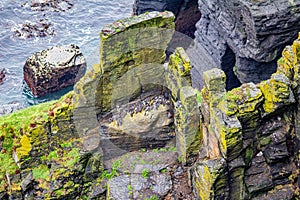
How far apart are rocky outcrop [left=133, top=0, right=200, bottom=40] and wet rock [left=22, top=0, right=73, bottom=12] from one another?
1284 centimetres

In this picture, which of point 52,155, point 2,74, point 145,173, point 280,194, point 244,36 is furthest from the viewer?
point 2,74

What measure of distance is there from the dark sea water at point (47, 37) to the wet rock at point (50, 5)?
380mm

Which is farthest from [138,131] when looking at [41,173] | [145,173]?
[41,173]

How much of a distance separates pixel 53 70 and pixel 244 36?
16058mm

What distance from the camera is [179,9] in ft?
125

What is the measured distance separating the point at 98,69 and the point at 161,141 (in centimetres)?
406

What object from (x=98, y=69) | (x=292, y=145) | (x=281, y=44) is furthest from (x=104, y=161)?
(x=281, y=44)

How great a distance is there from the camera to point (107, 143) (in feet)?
66.2

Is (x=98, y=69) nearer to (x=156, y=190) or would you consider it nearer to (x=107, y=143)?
(x=107, y=143)

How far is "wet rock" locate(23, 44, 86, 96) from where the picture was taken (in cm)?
3656

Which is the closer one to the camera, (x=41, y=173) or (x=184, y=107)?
(x=184, y=107)

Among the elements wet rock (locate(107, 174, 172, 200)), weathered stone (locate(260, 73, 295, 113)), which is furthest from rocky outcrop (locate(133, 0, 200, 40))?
weathered stone (locate(260, 73, 295, 113))

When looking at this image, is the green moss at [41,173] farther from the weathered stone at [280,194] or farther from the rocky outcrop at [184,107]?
the weathered stone at [280,194]

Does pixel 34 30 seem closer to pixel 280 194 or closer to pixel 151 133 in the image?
pixel 151 133
